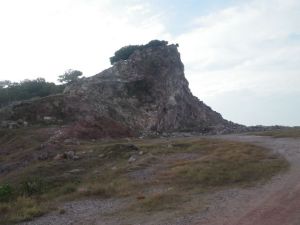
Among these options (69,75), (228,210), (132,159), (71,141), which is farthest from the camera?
(69,75)

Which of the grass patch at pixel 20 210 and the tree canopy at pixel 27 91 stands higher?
the tree canopy at pixel 27 91

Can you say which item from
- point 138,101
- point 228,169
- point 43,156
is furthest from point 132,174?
point 138,101

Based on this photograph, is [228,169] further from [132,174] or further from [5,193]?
[5,193]

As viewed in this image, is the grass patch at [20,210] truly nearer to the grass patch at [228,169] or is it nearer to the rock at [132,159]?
the grass patch at [228,169]

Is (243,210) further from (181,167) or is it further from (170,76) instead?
(170,76)

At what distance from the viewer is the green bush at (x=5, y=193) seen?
55.5ft

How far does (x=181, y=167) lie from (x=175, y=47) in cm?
3889

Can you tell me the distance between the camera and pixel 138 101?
155 ft

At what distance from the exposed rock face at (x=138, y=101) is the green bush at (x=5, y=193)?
17.7 metres

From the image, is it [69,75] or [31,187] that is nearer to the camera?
[31,187]

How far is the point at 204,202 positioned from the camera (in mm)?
13656

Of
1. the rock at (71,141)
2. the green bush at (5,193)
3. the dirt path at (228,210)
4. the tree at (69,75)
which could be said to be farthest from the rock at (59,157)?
the tree at (69,75)

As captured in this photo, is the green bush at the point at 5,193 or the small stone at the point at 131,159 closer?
the green bush at the point at 5,193

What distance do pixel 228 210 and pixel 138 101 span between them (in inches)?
1378
